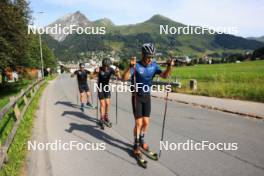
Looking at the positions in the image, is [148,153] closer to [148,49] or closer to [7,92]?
[148,49]

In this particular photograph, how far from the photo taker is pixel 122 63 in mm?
55062

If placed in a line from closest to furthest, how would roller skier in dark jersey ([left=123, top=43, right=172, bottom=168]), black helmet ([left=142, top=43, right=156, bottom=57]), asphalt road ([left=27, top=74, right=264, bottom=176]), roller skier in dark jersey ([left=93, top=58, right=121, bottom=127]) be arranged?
asphalt road ([left=27, top=74, right=264, bottom=176]), black helmet ([left=142, top=43, right=156, bottom=57]), roller skier in dark jersey ([left=123, top=43, right=172, bottom=168]), roller skier in dark jersey ([left=93, top=58, right=121, bottom=127])

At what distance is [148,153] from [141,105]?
1053mm

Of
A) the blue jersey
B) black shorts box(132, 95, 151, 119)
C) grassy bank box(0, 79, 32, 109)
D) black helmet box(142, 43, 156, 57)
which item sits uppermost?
black helmet box(142, 43, 156, 57)

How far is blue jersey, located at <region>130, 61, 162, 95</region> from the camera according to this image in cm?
635

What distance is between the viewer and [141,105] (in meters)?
6.48

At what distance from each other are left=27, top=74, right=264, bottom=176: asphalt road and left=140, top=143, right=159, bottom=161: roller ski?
13 cm

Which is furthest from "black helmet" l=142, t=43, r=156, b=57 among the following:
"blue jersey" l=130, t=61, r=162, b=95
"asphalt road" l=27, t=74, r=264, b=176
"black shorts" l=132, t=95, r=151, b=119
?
"asphalt road" l=27, t=74, r=264, b=176

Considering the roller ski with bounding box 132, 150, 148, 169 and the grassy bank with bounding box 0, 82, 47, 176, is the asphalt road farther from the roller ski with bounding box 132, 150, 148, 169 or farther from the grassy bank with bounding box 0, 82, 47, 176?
the grassy bank with bounding box 0, 82, 47, 176

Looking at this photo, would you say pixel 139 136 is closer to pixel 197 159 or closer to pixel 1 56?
pixel 197 159

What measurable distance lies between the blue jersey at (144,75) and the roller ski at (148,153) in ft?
4.11

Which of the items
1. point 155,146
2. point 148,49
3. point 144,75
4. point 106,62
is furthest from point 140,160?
point 106,62

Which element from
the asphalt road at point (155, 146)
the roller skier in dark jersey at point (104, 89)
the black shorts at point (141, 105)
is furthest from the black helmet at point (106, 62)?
the black shorts at point (141, 105)

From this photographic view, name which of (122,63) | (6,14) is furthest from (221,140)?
(122,63)
